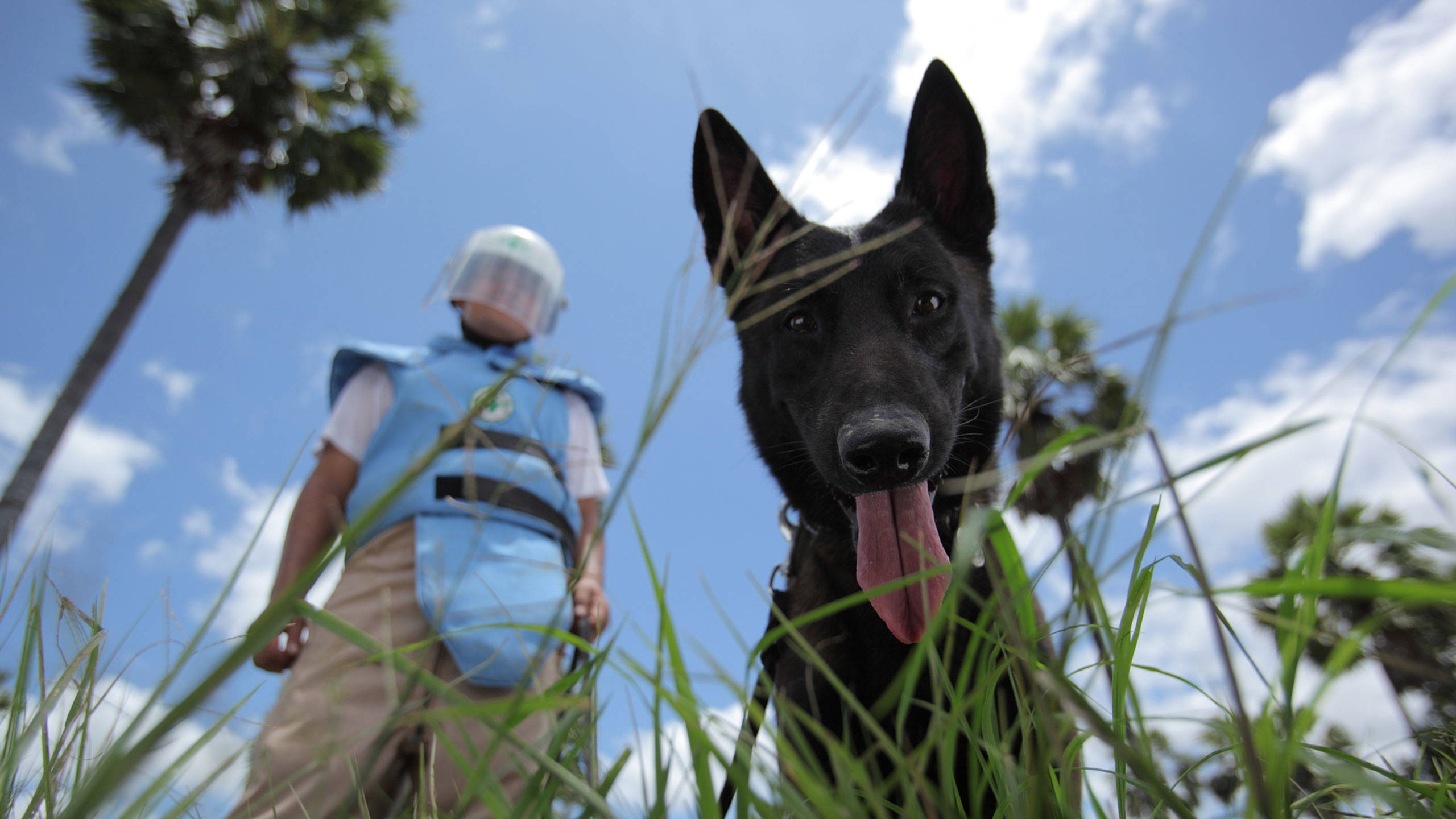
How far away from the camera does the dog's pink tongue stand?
1.70 metres

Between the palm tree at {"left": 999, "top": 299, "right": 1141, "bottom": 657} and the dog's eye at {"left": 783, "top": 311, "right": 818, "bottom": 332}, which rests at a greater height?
the palm tree at {"left": 999, "top": 299, "right": 1141, "bottom": 657}

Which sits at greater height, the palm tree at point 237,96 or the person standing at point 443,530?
the palm tree at point 237,96

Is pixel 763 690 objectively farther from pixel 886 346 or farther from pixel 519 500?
pixel 519 500

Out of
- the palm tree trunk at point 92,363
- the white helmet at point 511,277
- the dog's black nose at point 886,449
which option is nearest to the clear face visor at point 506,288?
the white helmet at point 511,277

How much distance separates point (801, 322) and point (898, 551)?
0.88 m

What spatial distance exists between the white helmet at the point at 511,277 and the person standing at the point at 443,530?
0.5 inches

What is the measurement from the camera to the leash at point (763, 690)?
744mm

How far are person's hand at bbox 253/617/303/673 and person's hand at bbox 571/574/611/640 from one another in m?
1.17

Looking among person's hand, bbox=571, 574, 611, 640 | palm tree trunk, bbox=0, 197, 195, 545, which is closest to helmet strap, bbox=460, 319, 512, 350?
person's hand, bbox=571, 574, 611, 640

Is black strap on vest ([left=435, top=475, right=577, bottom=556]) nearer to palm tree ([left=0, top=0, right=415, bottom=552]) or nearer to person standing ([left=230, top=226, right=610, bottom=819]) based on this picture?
person standing ([left=230, top=226, right=610, bottom=819])

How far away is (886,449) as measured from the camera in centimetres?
167

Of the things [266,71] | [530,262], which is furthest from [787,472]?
[266,71]

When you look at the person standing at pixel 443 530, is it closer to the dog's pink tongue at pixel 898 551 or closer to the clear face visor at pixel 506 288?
the clear face visor at pixel 506 288

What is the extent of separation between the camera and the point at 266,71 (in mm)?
11789
